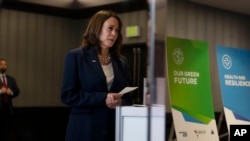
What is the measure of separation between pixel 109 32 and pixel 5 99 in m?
0.70

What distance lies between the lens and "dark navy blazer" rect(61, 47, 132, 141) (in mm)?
1877

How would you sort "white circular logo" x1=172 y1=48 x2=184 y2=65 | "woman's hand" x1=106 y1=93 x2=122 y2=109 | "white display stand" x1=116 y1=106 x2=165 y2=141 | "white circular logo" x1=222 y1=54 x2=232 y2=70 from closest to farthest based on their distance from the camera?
"white display stand" x1=116 y1=106 x2=165 y2=141
"woman's hand" x1=106 y1=93 x2=122 y2=109
"white circular logo" x1=172 y1=48 x2=184 y2=65
"white circular logo" x1=222 y1=54 x2=232 y2=70

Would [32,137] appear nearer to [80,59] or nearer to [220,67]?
[80,59]

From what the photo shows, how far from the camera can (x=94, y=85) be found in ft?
6.20

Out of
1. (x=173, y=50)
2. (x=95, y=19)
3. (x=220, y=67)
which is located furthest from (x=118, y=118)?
(x=220, y=67)

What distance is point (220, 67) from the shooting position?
4.53 meters

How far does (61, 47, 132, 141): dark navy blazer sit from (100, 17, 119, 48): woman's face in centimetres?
7

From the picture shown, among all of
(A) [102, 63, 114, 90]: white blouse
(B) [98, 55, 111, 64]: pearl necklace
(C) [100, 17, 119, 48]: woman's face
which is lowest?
(A) [102, 63, 114, 90]: white blouse

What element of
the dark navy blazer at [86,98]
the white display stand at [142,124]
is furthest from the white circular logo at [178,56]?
the white display stand at [142,124]

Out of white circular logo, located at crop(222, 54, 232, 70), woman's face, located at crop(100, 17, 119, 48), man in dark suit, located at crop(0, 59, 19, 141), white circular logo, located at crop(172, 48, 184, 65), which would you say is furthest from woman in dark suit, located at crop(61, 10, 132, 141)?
white circular logo, located at crop(222, 54, 232, 70)

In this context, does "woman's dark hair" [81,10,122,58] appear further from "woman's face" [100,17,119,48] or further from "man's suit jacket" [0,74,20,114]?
"man's suit jacket" [0,74,20,114]

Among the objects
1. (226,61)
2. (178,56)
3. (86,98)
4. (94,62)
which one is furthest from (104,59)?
(226,61)

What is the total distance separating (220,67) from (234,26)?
256 centimetres

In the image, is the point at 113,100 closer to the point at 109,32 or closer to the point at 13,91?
the point at 109,32
